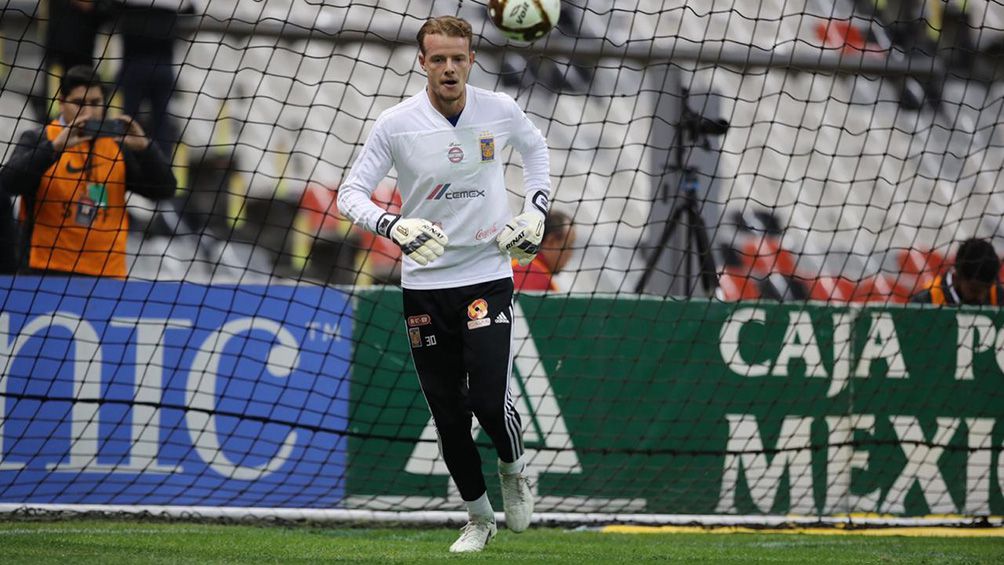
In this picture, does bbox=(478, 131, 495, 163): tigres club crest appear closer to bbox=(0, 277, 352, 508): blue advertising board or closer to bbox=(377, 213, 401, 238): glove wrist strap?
bbox=(377, 213, 401, 238): glove wrist strap

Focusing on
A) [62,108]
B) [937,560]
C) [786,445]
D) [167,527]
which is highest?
[62,108]

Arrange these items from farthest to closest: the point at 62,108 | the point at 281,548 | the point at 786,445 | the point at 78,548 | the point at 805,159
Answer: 1. the point at 805,159
2. the point at 786,445
3. the point at 62,108
4. the point at 281,548
5. the point at 78,548

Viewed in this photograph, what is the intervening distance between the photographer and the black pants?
2671 millimetres

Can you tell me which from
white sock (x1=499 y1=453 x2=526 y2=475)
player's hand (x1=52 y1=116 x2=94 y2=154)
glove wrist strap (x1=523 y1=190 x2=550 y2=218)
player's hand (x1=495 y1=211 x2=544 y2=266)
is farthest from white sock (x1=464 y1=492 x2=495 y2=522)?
player's hand (x1=52 y1=116 x2=94 y2=154)

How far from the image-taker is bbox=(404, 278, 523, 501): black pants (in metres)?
5.58

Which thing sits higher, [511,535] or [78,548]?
[78,548]

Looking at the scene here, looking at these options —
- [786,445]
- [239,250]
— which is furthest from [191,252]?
[786,445]

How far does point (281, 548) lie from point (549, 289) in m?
3.14

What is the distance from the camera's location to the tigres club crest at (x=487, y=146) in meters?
5.70

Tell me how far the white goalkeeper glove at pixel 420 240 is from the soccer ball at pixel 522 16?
1.16 meters

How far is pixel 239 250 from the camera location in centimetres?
982

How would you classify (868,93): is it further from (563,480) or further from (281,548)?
(281,548)

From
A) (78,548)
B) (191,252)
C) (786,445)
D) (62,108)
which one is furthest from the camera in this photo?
(191,252)

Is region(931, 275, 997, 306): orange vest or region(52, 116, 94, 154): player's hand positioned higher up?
region(52, 116, 94, 154): player's hand
